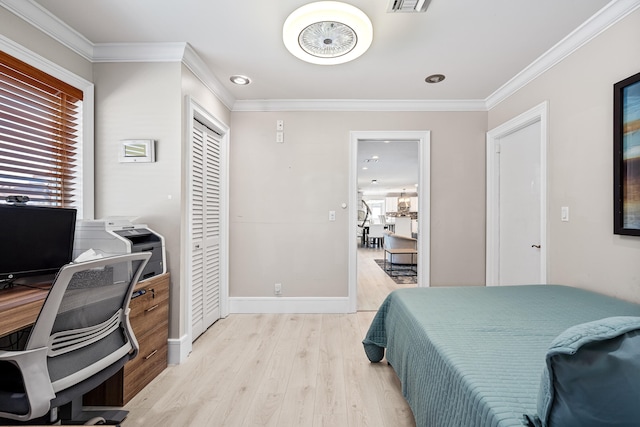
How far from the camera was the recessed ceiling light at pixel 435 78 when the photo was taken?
9.02 feet

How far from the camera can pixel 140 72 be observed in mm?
2301

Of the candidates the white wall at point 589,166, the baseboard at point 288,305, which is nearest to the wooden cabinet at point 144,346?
the baseboard at point 288,305

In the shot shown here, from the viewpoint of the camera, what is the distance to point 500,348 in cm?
119

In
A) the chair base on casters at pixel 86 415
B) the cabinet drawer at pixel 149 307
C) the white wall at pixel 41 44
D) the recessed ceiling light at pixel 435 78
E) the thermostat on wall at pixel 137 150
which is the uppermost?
the recessed ceiling light at pixel 435 78

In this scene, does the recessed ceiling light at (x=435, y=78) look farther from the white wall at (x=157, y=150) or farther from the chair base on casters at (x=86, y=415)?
the chair base on casters at (x=86, y=415)

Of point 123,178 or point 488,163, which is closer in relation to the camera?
point 123,178

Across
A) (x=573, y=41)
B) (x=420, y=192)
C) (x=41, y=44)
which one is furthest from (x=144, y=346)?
(x=573, y=41)

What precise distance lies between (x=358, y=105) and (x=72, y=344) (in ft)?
10.4

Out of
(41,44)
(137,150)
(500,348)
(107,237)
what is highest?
(41,44)

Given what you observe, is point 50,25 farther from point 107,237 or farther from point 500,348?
point 500,348

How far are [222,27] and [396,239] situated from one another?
17.2 feet

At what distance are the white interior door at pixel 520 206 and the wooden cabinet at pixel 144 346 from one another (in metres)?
3.04

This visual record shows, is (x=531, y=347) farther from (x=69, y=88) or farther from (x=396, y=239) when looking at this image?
(x=396, y=239)

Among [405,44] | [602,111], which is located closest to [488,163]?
[602,111]
